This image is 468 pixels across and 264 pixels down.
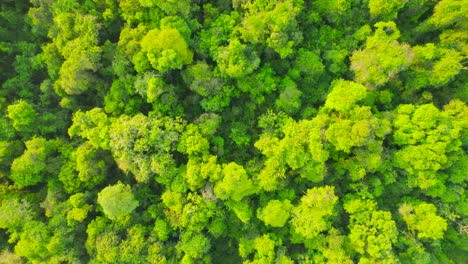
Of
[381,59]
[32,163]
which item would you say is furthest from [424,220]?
[32,163]

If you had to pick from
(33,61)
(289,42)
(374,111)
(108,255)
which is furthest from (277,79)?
(33,61)

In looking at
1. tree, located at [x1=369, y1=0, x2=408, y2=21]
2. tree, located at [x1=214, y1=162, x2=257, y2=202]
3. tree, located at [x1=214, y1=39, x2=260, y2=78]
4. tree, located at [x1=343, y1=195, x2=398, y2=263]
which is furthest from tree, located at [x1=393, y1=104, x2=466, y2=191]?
tree, located at [x1=214, y1=39, x2=260, y2=78]

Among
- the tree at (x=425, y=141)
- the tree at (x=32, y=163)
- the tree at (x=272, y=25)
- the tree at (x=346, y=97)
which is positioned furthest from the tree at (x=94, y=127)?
the tree at (x=425, y=141)

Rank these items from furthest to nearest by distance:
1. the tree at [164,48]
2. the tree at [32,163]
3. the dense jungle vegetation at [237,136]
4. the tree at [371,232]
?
the tree at [32,163] → the tree at [164,48] → the dense jungle vegetation at [237,136] → the tree at [371,232]

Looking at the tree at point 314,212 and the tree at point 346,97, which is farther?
the tree at point 346,97

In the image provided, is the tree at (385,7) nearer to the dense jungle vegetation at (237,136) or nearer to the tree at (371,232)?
the dense jungle vegetation at (237,136)

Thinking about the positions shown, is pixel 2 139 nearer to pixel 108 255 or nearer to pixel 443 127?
pixel 108 255
